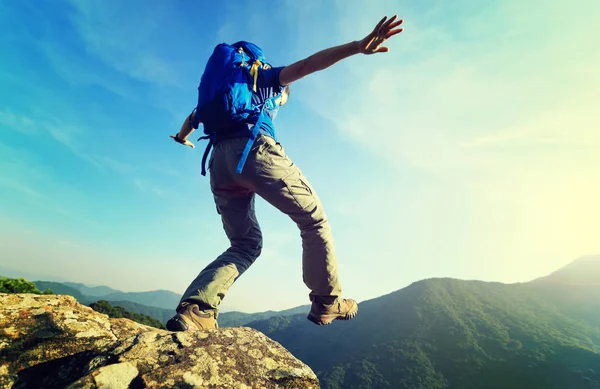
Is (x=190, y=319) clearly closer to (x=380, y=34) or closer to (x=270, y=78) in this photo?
(x=270, y=78)

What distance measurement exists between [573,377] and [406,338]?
57.9 meters

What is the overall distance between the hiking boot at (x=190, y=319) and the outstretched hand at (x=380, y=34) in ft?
10.7

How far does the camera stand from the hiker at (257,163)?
11.0 feet

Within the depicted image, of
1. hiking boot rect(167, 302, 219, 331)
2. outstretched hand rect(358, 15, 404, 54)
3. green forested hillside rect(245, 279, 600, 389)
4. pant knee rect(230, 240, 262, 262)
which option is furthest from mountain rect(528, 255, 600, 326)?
hiking boot rect(167, 302, 219, 331)

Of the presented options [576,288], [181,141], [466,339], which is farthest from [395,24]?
[576,288]

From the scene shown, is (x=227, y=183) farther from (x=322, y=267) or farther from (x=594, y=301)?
(x=594, y=301)

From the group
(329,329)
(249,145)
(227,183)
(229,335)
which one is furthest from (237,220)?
(329,329)

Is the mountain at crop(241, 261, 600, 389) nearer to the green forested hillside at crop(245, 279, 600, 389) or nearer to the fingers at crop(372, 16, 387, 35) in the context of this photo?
the green forested hillside at crop(245, 279, 600, 389)

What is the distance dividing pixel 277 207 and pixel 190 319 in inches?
59.3

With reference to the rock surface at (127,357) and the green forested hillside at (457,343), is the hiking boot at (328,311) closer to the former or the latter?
the rock surface at (127,357)

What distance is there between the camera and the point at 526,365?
350 ft

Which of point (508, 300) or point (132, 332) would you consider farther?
point (508, 300)

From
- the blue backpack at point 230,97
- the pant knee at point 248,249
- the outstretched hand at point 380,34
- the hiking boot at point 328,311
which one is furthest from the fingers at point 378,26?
the hiking boot at point 328,311

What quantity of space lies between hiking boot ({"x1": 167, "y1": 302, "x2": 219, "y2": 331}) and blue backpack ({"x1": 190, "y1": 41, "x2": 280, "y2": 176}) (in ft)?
5.12
